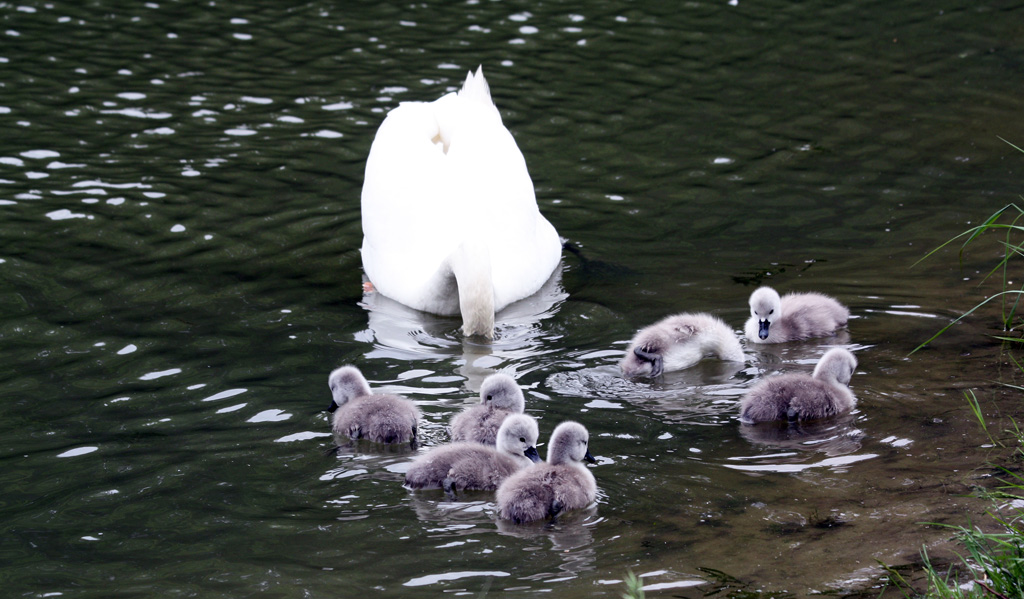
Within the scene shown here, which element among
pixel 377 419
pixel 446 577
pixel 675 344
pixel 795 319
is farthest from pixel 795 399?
pixel 446 577

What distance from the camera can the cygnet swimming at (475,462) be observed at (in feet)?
16.6

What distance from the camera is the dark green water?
4.66 m

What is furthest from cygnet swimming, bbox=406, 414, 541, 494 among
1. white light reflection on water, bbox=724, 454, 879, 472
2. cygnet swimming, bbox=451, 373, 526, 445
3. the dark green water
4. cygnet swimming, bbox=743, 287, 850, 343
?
cygnet swimming, bbox=743, 287, 850, 343

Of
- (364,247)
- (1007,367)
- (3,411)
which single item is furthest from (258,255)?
(1007,367)

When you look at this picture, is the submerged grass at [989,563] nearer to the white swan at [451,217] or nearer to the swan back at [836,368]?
the swan back at [836,368]

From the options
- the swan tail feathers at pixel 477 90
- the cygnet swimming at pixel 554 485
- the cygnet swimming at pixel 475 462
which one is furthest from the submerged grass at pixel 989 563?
the swan tail feathers at pixel 477 90

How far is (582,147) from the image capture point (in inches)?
427

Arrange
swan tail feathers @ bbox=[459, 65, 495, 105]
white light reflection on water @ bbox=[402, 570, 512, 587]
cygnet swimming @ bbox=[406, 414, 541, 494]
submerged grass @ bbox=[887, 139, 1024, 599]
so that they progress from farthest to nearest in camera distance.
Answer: swan tail feathers @ bbox=[459, 65, 495, 105] → cygnet swimming @ bbox=[406, 414, 541, 494] → white light reflection on water @ bbox=[402, 570, 512, 587] → submerged grass @ bbox=[887, 139, 1024, 599]

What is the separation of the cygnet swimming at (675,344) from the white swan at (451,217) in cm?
126

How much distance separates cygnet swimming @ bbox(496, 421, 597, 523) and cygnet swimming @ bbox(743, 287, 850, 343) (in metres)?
2.13

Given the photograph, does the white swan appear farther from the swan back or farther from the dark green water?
the swan back

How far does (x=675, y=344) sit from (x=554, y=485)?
6.10 feet

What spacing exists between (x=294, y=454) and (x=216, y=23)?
9.71 m

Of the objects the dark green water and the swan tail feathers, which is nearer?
the dark green water
